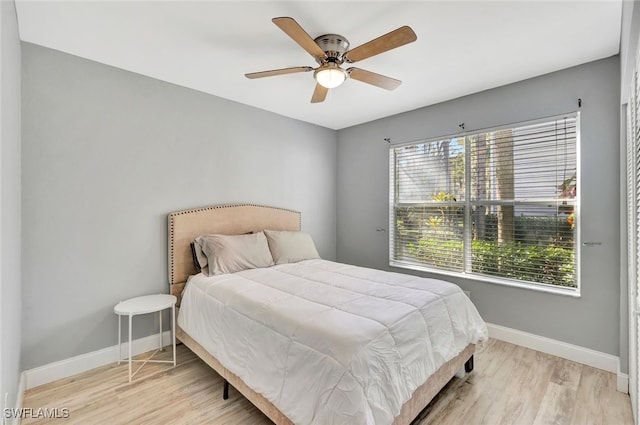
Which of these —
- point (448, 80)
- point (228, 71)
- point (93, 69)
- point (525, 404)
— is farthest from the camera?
point (448, 80)

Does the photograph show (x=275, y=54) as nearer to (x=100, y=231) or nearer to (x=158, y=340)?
(x=100, y=231)

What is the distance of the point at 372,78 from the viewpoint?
7.53ft

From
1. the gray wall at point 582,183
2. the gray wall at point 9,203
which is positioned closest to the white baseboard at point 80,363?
the gray wall at point 9,203

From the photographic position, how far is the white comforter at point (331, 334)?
138cm

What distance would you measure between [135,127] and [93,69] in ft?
1.70

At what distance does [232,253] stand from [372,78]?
1.96m

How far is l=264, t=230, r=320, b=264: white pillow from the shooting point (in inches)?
129

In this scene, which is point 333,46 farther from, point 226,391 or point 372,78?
point 226,391

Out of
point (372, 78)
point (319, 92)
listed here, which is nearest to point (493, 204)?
point (372, 78)

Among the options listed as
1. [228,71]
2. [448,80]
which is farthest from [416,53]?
[228,71]

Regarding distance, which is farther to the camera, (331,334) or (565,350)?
(565,350)

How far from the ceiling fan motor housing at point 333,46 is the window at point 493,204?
1842 mm

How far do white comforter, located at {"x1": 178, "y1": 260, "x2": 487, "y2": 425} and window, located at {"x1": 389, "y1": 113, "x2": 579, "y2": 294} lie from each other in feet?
3.47

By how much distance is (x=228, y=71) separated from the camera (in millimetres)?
2676
